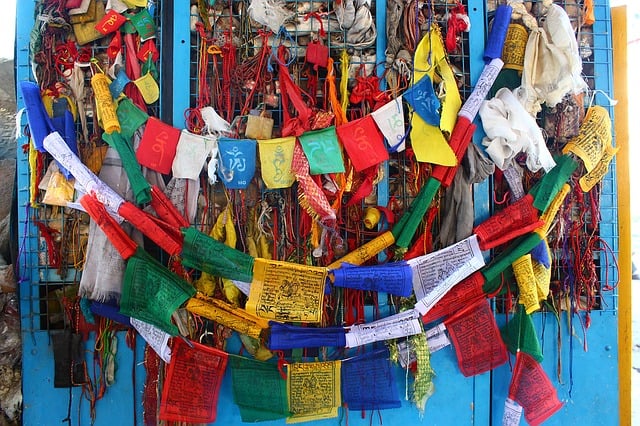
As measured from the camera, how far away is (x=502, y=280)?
7.82 ft

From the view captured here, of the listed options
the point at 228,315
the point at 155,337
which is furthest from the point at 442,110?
the point at 155,337

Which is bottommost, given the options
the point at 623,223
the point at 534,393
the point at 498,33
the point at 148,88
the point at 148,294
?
the point at 534,393

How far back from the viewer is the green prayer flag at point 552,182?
2363 millimetres

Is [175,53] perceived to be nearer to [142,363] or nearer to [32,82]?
[32,82]

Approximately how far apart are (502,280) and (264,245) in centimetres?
105

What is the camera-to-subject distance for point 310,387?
7.60 ft

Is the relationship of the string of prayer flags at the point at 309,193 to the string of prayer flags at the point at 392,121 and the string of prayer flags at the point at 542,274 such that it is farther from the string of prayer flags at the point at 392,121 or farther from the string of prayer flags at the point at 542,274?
the string of prayer flags at the point at 542,274

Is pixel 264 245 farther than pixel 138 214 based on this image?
Yes

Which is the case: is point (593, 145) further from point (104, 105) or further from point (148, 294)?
point (104, 105)

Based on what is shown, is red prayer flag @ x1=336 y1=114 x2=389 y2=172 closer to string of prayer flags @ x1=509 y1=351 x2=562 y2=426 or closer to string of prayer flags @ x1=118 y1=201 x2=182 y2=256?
string of prayer flags @ x1=118 y1=201 x2=182 y2=256

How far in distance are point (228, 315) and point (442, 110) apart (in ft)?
4.09

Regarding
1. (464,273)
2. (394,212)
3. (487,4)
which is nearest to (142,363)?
(394,212)

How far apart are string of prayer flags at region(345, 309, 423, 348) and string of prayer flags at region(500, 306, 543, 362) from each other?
1.39 feet

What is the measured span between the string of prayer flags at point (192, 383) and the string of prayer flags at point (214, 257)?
34 centimetres
